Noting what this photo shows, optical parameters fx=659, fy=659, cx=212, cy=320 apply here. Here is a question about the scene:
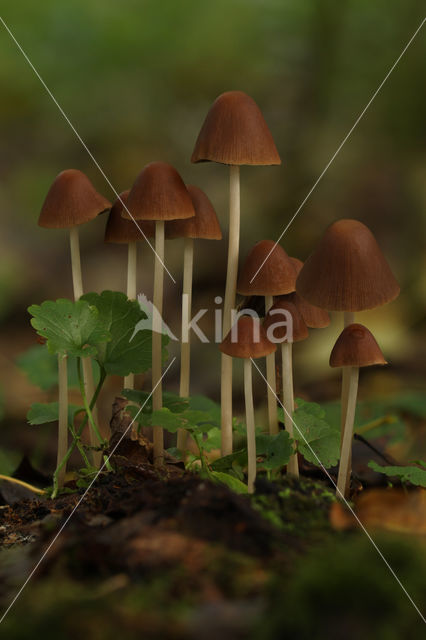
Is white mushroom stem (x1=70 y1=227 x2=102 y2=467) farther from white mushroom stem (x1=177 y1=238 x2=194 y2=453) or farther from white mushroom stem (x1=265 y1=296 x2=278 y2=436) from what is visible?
white mushroom stem (x1=265 y1=296 x2=278 y2=436)

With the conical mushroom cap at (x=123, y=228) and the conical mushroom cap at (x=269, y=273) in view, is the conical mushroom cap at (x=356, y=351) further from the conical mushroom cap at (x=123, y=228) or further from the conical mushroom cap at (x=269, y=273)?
the conical mushroom cap at (x=123, y=228)

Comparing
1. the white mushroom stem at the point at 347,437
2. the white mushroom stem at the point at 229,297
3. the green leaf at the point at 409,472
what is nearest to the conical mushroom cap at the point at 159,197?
the white mushroom stem at the point at 229,297

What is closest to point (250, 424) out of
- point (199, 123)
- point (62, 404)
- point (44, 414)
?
point (62, 404)

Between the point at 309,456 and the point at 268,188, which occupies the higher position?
the point at 268,188

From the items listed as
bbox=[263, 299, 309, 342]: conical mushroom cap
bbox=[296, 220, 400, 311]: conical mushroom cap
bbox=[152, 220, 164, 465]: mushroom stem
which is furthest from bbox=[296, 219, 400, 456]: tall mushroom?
bbox=[152, 220, 164, 465]: mushroom stem

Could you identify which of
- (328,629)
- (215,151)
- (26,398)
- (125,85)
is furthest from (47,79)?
(328,629)

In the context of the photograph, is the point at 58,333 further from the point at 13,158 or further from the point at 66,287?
the point at 13,158
